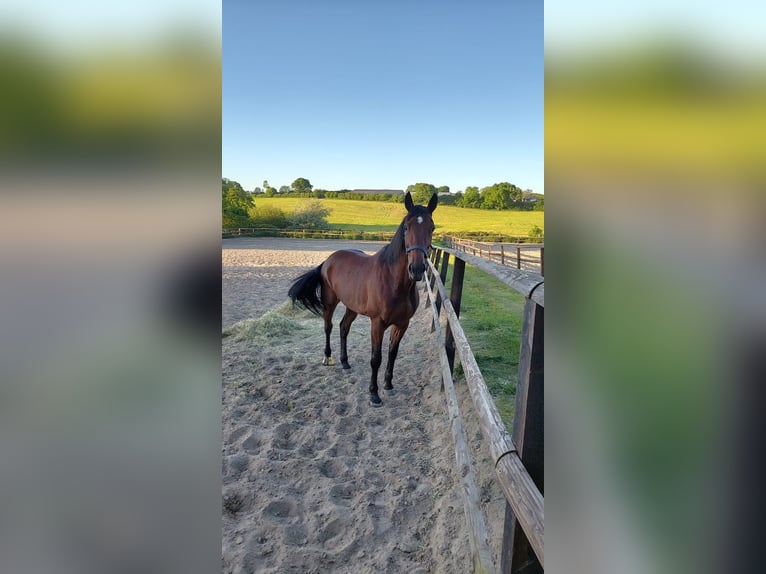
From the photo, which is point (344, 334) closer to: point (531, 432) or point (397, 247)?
point (397, 247)

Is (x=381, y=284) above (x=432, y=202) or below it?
below

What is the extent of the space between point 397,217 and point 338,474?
41.3 metres

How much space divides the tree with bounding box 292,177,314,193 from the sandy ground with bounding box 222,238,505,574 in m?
50.7

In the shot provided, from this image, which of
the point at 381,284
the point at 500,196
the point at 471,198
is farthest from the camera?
the point at 471,198

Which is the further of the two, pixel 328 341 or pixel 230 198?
pixel 328 341

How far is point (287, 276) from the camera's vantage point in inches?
480

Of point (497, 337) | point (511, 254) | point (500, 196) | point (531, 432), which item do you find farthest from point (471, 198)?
point (531, 432)

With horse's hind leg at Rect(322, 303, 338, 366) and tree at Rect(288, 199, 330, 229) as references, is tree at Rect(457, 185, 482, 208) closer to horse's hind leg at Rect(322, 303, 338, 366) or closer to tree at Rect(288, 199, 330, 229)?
tree at Rect(288, 199, 330, 229)

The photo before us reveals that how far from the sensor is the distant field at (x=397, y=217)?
103ft
